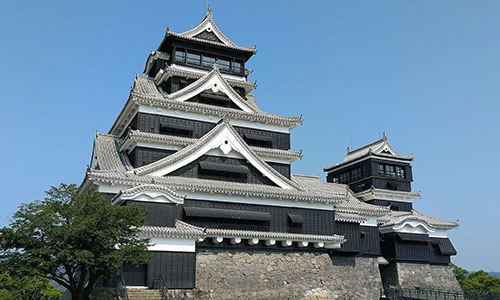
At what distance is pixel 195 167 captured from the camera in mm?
27922

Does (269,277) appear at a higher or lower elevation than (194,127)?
lower

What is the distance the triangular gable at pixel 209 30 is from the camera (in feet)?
115

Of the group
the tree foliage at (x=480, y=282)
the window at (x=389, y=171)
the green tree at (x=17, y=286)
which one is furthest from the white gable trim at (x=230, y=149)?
the tree foliage at (x=480, y=282)

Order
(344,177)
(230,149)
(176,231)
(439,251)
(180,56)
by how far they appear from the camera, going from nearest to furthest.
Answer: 1. (176,231)
2. (230,149)
3. (180,56)
4. (439,251)
5. (344,177)

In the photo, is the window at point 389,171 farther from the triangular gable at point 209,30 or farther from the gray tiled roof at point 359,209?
the triangular gable at point 209,30

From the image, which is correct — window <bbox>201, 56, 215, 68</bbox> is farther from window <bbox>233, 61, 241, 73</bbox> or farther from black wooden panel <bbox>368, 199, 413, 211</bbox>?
black wooden panel <bbox>368, 199, 413, 211</bbox>

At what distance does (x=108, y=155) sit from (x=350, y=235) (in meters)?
16.3

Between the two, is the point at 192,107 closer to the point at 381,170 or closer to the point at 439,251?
the point at 381,170

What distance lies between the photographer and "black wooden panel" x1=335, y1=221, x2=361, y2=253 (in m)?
31.2

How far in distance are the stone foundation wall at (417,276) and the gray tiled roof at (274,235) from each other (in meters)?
10.7

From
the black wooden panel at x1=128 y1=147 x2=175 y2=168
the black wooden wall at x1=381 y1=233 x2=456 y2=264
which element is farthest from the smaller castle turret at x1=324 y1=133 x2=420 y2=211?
the black wooden panel at x1=128 y1=147 x2=175 y2=168

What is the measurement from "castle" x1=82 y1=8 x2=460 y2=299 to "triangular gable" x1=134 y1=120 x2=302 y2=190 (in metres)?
0.06

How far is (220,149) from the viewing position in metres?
28.6

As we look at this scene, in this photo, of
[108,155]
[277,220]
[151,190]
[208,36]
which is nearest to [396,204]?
[277,220]
